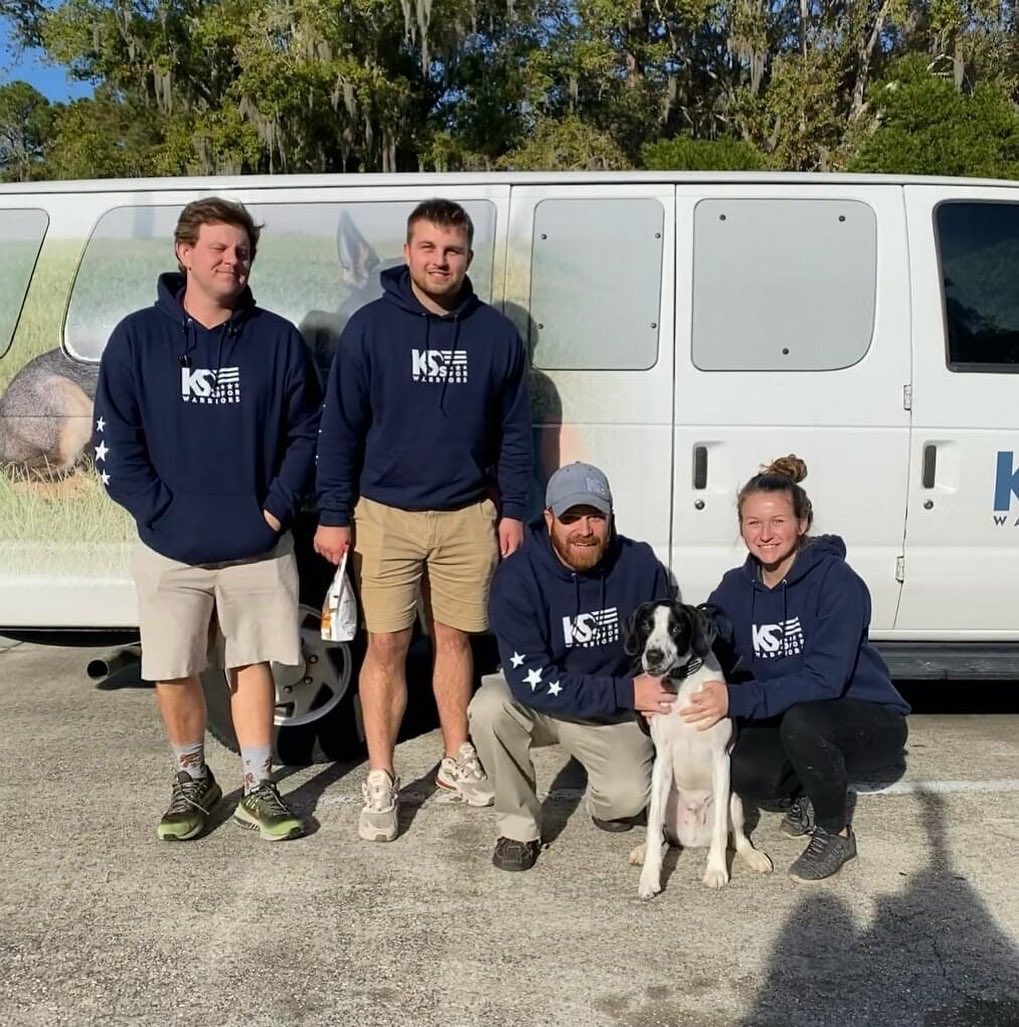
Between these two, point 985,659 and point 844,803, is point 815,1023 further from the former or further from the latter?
point 985,659

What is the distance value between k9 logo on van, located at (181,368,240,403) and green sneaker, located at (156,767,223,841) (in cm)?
125

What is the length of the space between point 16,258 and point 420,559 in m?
1.89

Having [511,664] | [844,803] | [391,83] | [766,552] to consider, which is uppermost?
[391,83]

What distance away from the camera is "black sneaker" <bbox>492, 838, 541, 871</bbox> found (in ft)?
10.5

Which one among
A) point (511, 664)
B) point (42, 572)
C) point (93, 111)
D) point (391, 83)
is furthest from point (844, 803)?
point (93, 111)

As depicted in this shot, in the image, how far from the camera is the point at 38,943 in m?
2.78

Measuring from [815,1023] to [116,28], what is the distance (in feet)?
78.9

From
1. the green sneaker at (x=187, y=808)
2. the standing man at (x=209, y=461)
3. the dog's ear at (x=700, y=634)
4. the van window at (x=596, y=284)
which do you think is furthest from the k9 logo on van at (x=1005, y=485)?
the green sneaker at (x=187, y=808)

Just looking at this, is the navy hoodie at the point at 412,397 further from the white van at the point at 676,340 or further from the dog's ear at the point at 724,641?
the dog's ear at the point at 724,641

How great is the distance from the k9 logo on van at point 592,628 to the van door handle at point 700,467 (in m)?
0.73

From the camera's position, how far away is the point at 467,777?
365 centimetres

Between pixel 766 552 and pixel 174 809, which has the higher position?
pixel 766 552

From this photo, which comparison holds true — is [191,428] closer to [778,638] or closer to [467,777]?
[467,777]

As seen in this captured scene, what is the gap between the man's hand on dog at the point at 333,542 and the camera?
11.1 ft
